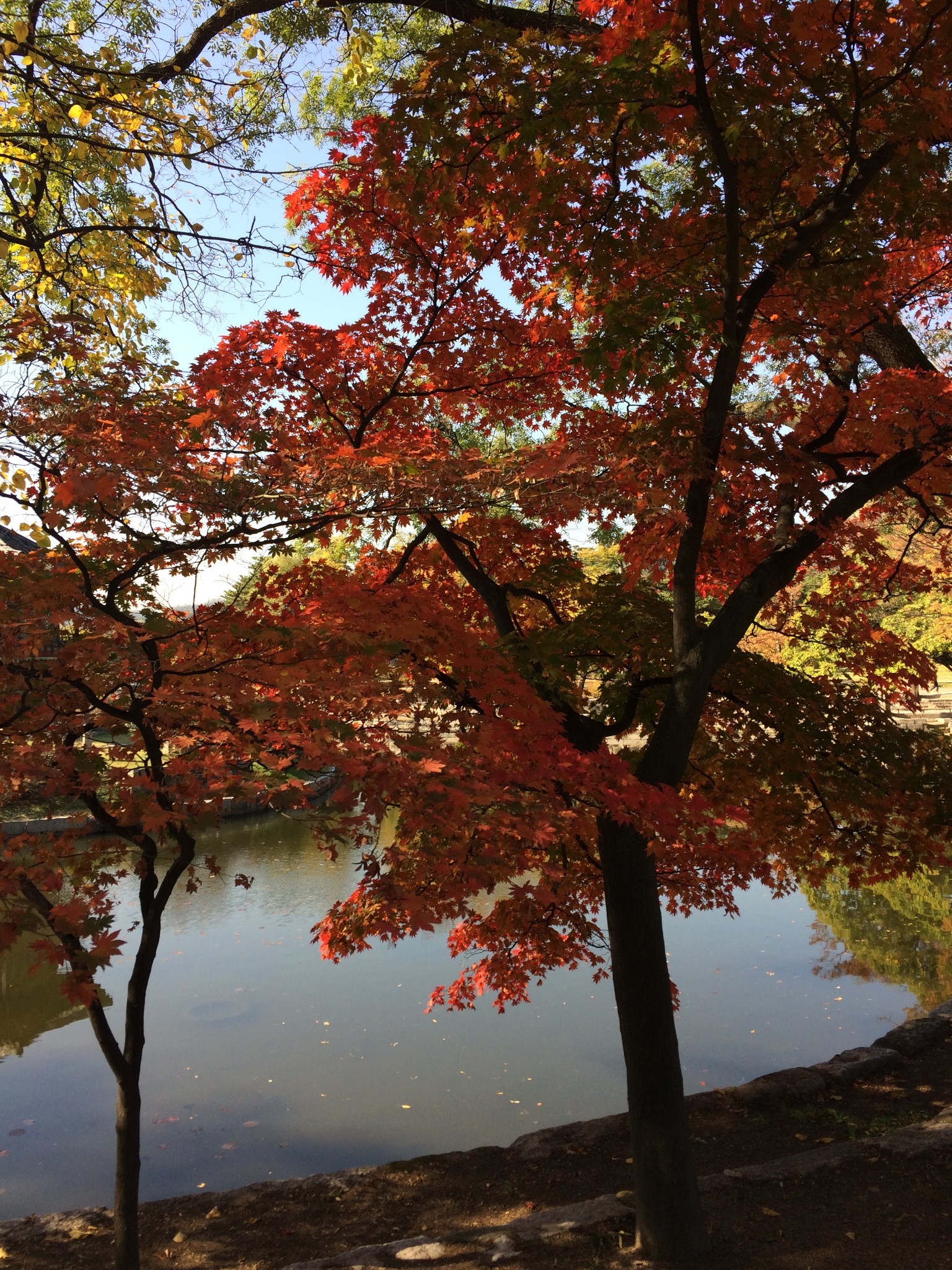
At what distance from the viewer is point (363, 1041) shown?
26.3 ft

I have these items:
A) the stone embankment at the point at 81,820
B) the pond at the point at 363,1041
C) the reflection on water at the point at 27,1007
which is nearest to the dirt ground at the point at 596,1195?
the pond at the point at 363,1041

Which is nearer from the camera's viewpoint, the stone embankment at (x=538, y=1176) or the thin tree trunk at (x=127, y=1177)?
the thin tree trunk at (x=127, y=1177)

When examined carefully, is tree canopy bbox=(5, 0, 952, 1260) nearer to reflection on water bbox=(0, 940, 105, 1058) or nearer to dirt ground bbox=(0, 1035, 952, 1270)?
dirt ground bbox=(0, 1035, 952, 1270)

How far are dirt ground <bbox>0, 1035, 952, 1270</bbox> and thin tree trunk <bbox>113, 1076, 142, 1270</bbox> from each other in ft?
2.28

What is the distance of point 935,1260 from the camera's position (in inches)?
150

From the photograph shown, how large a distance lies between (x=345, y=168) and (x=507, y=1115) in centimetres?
685

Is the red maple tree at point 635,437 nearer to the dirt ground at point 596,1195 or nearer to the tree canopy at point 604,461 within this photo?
the tree canopy at point 604,461

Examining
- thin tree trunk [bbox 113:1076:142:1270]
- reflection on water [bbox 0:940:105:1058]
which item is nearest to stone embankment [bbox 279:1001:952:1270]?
thin tree trunk [bbox 113:1076:142:1270]

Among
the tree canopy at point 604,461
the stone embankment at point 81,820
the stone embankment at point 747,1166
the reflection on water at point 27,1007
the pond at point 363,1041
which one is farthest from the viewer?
the reflection on water at point 27,1007

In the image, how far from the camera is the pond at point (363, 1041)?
20.9ft

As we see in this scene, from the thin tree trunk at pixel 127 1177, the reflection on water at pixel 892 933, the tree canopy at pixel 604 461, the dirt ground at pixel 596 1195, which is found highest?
the tree canopy at pixel 604 461

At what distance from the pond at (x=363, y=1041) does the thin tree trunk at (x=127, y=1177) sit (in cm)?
224

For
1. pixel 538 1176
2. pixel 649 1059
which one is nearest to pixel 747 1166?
pixel 538 1176

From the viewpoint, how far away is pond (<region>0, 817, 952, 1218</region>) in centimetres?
636
